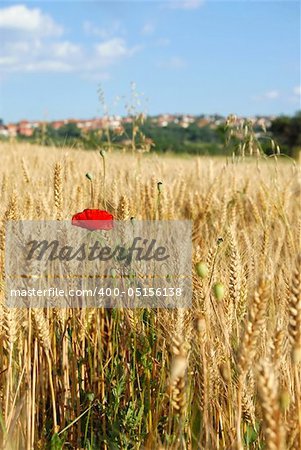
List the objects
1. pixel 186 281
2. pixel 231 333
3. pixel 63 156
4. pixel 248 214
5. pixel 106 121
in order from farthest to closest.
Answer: pixel 106 121 < pixel 248 214 < pixel 63 156 < pixel 186 281 < pixel 231 333

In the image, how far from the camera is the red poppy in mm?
1437

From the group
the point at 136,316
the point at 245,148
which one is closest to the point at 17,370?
the point at 136,316

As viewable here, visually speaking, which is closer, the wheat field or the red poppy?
the wheat field

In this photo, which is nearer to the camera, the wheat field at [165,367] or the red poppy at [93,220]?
the wheat field at [165,367]

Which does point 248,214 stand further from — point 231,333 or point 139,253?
point 231,333

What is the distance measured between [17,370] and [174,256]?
0.47 meters

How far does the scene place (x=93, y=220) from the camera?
144cm

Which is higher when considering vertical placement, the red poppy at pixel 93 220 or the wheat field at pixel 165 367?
the red poppy at pixel 93 220

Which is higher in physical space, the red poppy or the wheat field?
the red poppy

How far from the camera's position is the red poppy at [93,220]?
56.6 inches

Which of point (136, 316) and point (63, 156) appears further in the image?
point (63, 156)

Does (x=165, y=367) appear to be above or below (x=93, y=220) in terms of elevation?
below

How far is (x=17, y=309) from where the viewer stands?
4.00ft

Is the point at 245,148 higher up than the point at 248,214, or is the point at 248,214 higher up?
the point at 245,148
